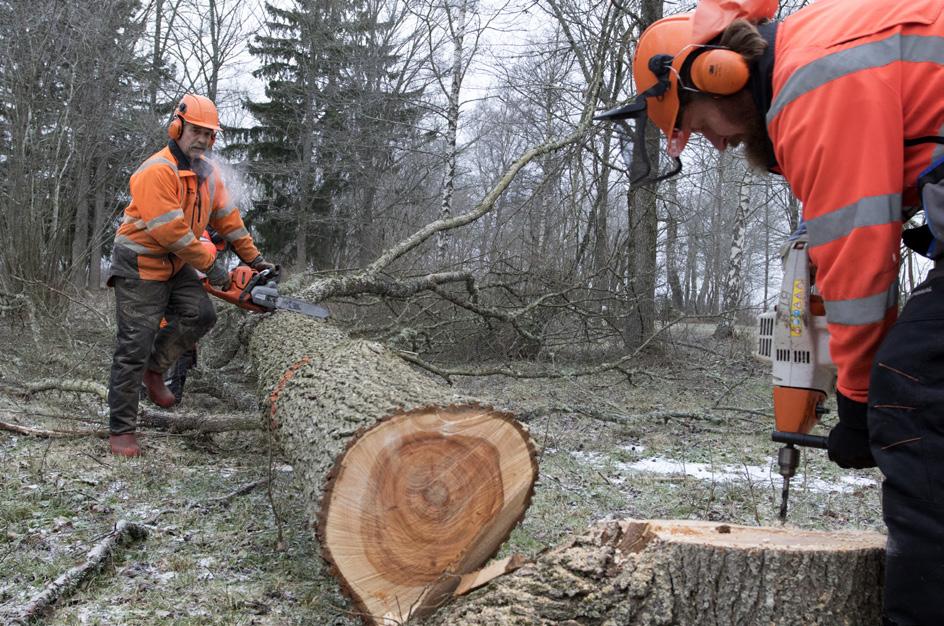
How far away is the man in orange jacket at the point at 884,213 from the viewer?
1508 millimetres

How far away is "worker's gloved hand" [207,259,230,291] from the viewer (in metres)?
4.50

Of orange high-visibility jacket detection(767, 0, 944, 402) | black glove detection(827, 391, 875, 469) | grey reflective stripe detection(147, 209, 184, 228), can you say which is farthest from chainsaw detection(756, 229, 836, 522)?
grey reflective stripe detection(147, 209, 184, 228)

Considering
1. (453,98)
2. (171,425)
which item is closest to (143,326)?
(171,425)

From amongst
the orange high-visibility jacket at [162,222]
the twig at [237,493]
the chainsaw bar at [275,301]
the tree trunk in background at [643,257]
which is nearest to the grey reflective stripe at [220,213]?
the orange high-visibility jacket at [162,222]

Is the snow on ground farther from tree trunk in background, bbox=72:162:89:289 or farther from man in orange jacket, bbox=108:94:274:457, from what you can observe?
tree trunk in background, bbox=72:162:89:289

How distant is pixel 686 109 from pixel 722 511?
7.33ft

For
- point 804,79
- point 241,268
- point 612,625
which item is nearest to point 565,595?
point 612,625

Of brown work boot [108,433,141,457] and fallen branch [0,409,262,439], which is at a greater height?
fallen branch [0,409,262,439]

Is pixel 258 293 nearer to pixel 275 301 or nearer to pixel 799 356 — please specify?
pixel 275 301

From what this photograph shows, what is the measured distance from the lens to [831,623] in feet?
5.87

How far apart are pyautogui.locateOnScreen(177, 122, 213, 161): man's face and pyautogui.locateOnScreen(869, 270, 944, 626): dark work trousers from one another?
13.2ft

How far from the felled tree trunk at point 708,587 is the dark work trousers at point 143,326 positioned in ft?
10.4

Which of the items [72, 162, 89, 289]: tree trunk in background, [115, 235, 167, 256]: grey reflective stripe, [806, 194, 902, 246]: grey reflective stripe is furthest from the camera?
[72, 162, 89, 289]: tree trunk in background

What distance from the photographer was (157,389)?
16.1ft
